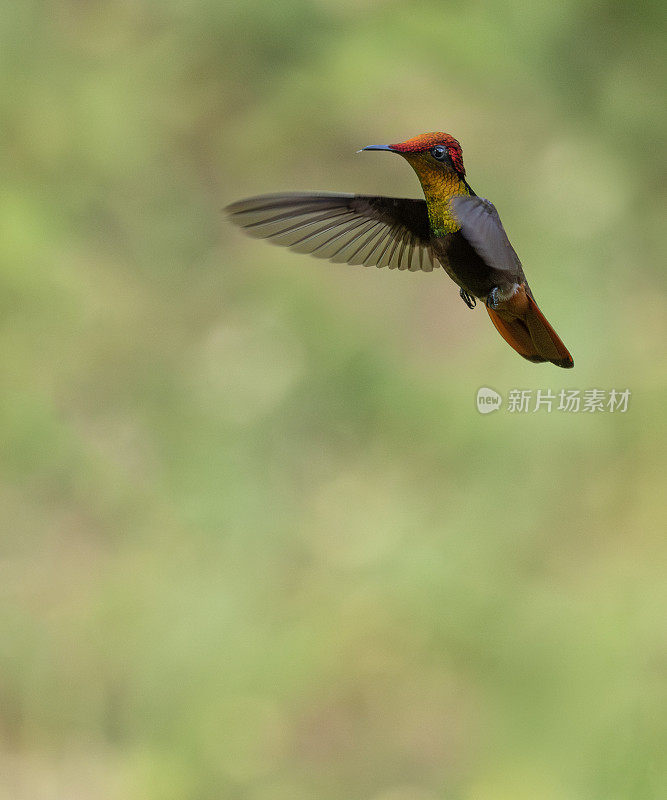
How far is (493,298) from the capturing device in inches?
12.7

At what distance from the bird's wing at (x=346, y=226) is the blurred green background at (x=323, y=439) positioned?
1.01m

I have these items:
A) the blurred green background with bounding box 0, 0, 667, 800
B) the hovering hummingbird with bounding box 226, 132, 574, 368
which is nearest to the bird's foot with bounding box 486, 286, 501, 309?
the hovering hummingbird with bounding box 226, 132, 574, 368

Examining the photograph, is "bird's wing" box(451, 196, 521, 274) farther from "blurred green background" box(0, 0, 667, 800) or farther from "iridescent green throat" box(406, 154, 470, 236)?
"blurred green background" box(0, 0, 667, 800)

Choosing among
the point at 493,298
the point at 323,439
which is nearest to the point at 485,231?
the point at 493,298

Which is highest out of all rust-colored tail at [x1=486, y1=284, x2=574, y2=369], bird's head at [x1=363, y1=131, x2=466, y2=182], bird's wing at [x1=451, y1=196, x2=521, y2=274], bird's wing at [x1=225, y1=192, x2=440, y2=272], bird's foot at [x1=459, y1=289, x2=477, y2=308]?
bird's head at [x1=363, y1=131, x2=466, y2=182]

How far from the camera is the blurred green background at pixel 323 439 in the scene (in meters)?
1.67

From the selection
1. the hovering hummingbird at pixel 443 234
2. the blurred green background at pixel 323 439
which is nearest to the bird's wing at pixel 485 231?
the hovering hummingbird at pixel 443 234

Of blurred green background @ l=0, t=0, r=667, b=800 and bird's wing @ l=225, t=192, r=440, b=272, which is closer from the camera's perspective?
bird's wing @ l=225, t=192, r=440, b=272

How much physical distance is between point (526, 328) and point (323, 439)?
5.56 ft

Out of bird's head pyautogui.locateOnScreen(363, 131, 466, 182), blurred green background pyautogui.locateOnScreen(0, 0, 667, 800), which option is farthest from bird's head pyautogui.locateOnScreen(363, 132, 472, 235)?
blurred green background pyautogui.locateOnScreen(0, 0, 667, 800)

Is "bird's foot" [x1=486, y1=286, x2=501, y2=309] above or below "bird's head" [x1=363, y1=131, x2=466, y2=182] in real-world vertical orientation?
below

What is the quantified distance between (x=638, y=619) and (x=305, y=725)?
0.67 metres

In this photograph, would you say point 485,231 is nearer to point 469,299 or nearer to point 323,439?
point 469,299

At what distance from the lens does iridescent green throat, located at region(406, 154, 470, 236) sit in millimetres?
341
